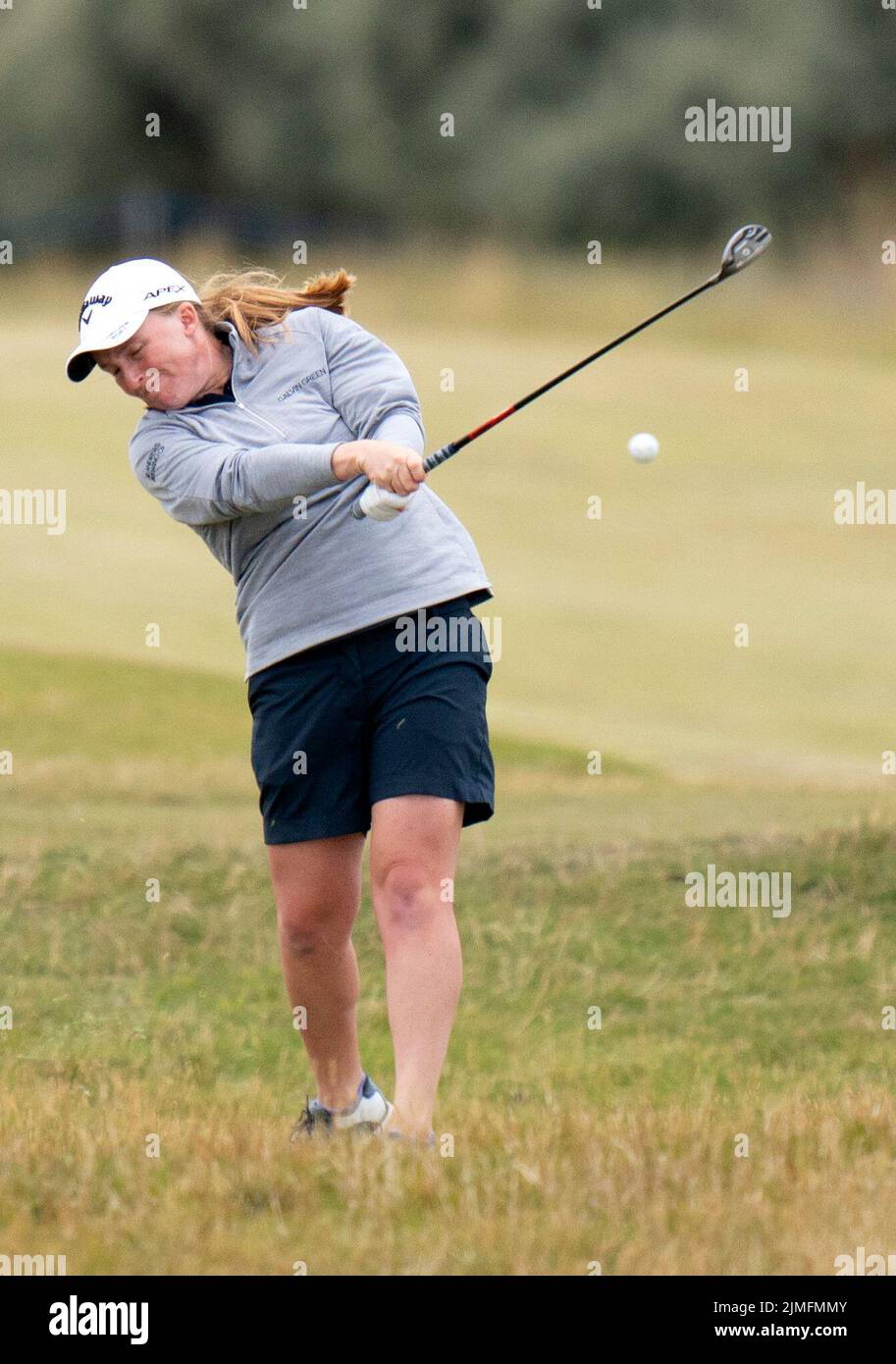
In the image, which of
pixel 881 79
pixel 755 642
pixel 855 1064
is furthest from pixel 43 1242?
pixel 881 79

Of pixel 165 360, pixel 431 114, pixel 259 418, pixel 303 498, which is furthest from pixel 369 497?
pixel 431 114

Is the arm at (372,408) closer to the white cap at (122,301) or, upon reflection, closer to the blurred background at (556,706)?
the white cap at (122,301)

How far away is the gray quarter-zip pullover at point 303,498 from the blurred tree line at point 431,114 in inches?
1363

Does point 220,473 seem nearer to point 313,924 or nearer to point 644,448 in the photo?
point 313,924

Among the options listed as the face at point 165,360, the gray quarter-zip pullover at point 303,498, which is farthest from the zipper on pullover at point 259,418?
the face at point 165,360

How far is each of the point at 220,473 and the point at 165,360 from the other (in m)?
0.36

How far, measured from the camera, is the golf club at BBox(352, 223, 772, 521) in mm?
4516

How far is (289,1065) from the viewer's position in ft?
20.6

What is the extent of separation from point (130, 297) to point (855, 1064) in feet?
10.7

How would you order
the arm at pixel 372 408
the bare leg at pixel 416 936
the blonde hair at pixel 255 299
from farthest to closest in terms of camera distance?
the blonde hair at pixel 255 299 < the bare leg at pixel 416 936 < the arm at pixel 372 408

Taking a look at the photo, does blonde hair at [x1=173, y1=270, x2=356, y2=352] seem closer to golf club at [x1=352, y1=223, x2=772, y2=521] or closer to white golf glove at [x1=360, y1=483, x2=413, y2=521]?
golf club at [x1=352, y1=223, x2=772, y2=521]

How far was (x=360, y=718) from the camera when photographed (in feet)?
15.1

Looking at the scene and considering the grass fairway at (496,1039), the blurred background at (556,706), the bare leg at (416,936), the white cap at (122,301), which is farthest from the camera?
the white cap at (122,301)

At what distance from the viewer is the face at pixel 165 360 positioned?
4660 mm
